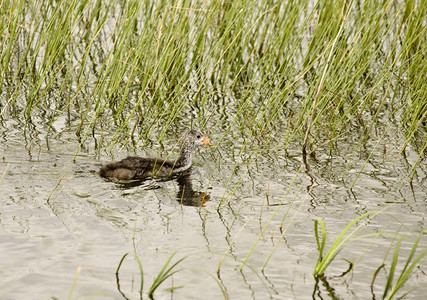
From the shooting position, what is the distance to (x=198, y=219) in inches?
258

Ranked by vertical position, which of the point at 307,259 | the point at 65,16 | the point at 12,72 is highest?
the point at 65,16

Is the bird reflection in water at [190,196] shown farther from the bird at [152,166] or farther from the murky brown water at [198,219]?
the bird at [152,166]

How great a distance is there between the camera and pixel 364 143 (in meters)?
9.15

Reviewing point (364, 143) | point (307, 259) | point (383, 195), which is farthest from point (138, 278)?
point (364, 143)

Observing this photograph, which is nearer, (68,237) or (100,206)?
(68,237)

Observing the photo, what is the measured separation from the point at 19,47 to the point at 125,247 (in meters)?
7.53

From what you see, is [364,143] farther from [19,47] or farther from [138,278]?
[19,47]

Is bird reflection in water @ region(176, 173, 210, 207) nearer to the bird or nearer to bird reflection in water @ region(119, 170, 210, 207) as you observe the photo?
bird reflection in water @ region(119, 170, 210, 207)

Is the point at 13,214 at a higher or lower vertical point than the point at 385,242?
lower

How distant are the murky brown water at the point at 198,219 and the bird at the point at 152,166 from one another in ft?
0.45

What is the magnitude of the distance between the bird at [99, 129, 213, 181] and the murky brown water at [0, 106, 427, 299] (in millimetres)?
137

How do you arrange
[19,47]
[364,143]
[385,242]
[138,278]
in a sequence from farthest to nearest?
[19,47], [364,143], [385,242], [138,278]

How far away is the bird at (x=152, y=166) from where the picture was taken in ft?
25.1

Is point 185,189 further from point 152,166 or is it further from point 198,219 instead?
point 198,219
